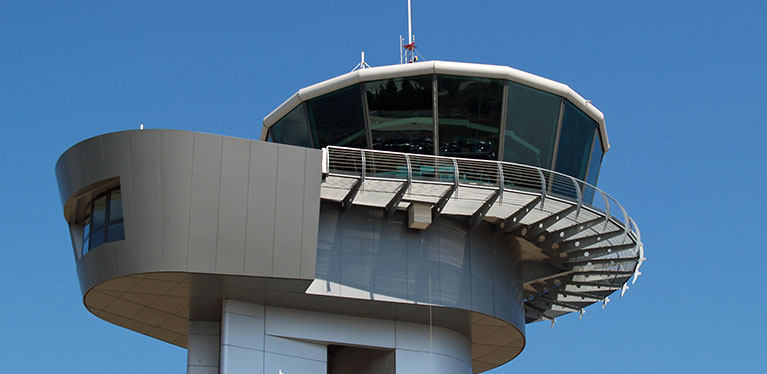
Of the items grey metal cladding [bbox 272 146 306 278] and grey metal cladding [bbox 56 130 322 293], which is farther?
grey metal cladding [bbox 272 146 306 278]

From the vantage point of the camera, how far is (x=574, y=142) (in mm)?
31094

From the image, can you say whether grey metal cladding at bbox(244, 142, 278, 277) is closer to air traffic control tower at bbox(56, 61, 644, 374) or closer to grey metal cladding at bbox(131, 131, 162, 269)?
air traffic control tower at bbox(56, 61, 644, 374)

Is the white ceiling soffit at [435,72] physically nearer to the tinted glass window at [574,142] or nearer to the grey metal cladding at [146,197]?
the tinted glass window at [574,142]

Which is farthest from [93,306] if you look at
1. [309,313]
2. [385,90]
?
[385,90]

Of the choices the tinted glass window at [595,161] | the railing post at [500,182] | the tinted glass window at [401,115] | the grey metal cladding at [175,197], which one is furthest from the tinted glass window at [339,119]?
the tinted glass window at [595,161]

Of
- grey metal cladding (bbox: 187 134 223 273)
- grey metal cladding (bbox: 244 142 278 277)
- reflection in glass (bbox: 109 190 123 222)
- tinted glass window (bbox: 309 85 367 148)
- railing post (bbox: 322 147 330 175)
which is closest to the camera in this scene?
grey metal cladding (bbox: 187 134 223 273)

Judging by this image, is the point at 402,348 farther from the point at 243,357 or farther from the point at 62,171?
the point at 62,171

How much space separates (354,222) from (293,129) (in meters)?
4.01

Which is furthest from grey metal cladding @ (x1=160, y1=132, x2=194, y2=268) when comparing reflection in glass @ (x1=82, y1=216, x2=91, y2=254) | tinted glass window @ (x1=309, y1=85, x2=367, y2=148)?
tinted glass window @ (x1=309, y1=85, x2=367, y2=148)

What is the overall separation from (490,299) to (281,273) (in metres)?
6.74

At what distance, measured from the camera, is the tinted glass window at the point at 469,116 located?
28.9m

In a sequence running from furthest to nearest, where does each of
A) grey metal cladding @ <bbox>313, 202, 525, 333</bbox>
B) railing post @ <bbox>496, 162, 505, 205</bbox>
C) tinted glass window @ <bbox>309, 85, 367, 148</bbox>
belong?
tinted glass window @ <bbox>309, 85, 367, 148</bbox> → grey metal cladding @ <bbox>313, 202, 525, 333</bbox> → railing post @ <bbox>496, 162, 505, 205</bbox>

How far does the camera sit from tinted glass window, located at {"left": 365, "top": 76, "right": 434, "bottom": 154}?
28.9 meters

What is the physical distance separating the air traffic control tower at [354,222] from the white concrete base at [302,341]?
4 cm
